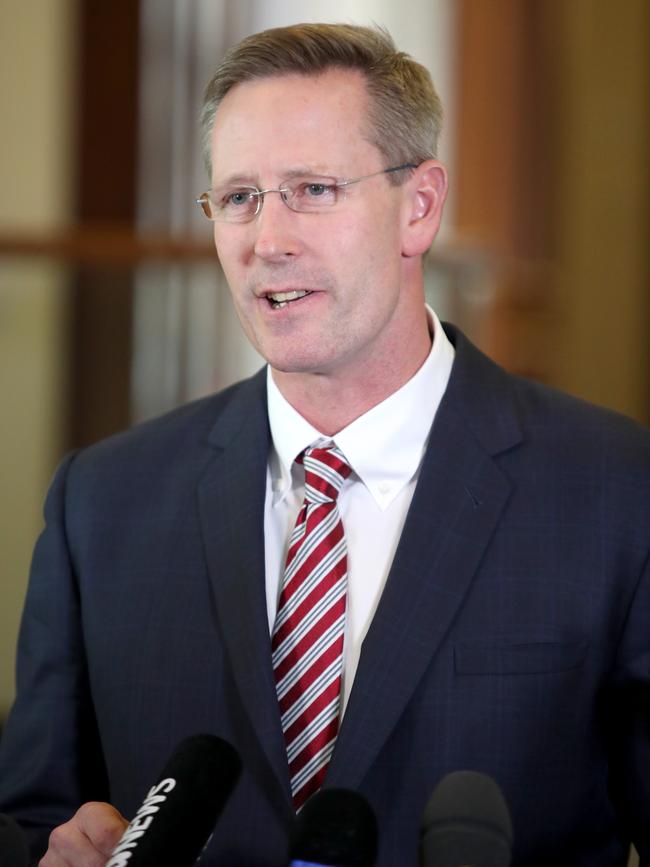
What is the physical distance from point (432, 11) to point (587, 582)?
4.57 metres

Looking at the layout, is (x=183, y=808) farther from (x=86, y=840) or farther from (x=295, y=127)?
(x=295, y=127)

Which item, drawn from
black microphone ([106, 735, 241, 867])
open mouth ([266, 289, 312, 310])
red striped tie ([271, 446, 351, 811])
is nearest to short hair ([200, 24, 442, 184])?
open mouth ([266, 289, 312, 310])

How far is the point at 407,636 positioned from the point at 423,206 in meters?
0.66

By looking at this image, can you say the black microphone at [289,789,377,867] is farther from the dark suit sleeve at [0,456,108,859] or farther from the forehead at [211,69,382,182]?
the forehead at [211,69,382,182]

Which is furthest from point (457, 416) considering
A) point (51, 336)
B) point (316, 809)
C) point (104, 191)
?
point (104, 191)

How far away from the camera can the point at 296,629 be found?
1.83m

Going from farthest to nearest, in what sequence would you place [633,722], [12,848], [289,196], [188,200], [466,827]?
[188,200] → [289,196] → [633,722] → [12,848] → [466,827]

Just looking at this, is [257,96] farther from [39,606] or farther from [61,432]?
[61,432]

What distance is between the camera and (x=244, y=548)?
1.88 metres

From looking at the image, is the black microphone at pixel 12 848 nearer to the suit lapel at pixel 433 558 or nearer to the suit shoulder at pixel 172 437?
the suit lapel at pixel 433 558

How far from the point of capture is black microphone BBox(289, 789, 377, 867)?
1126mm

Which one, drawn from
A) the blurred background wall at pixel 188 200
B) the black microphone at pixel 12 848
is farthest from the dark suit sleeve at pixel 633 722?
the blurred background wall at pixel 188 200

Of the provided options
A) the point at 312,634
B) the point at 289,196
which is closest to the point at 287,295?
the point at 289,196

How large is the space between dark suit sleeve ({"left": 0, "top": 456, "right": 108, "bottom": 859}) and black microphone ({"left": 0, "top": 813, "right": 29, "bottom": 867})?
1.64 ft
